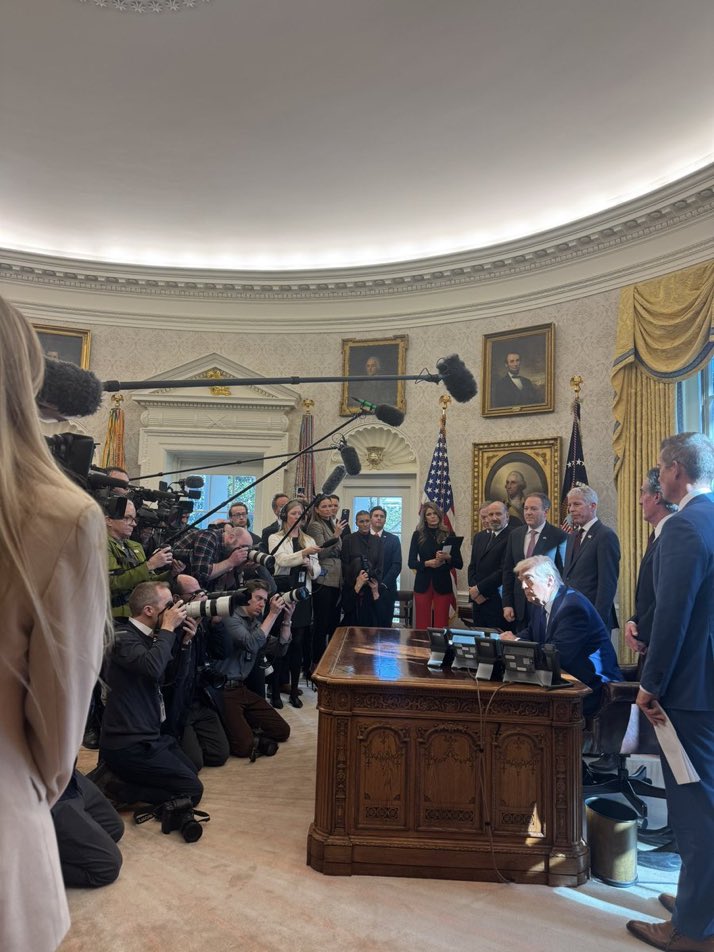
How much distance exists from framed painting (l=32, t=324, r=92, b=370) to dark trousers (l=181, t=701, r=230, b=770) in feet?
23.7

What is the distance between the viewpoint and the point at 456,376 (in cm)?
307

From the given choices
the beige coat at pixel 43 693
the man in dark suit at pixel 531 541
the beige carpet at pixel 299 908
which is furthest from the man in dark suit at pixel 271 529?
the beige coat at pixel 43 693

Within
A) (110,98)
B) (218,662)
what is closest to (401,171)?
(110,98)

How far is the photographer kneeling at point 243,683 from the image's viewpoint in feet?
16.4

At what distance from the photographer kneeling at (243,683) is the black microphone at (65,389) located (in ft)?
9.82

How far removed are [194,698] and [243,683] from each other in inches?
26.4

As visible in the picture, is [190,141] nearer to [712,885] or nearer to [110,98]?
[110,98]

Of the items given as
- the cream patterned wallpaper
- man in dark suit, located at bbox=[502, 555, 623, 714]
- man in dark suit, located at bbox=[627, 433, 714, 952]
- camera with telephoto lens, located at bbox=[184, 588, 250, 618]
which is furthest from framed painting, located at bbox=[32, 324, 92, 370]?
man in dark suit, located at bbox=[627, 433, 714, 952]

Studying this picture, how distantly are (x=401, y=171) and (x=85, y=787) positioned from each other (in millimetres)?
7489

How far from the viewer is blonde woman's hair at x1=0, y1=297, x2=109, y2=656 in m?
0.90

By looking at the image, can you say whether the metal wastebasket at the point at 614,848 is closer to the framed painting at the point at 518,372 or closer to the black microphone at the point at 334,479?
the black microphone at the point at 334,479

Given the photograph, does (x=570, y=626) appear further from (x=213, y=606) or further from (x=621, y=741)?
(x=213, y=606)

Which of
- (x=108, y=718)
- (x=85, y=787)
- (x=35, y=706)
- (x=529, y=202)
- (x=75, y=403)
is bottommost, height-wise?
(x=85, y=787)

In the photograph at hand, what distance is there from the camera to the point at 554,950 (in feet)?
8.76
